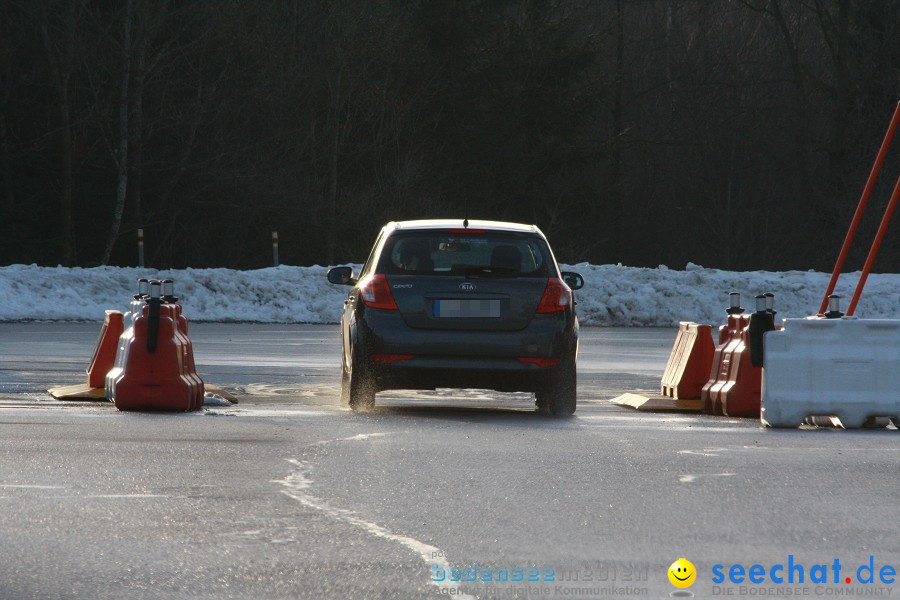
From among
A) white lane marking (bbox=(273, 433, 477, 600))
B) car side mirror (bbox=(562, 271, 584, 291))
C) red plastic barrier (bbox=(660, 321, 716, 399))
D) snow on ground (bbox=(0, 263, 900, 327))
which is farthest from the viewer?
snow on ground (bbox=(0, 263, 900, 327))

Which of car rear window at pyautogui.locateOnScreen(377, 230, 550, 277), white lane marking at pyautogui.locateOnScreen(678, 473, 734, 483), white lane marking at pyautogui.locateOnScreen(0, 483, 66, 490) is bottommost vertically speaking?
white lane marking at pyautogui.locateOnScreen(0, 483, 66, 490)

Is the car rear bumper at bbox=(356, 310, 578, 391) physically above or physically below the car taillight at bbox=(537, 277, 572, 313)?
below

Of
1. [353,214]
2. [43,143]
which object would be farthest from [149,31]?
[353,214]

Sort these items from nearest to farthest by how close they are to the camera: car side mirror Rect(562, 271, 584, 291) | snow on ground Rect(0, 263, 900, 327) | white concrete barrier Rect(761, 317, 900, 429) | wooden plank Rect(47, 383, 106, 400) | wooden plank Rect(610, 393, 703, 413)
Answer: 1. white concrete barrier Rect(761, 317, 900, 429)
2. wooden plank Rect(610, 393, 703, 413)
3. wooden plank Rect(47, 383, 106, 400)
4. car side mirror Rect(562, 271, 584, 291)
5. snow on ground Rect(0, 263, 900, 327)

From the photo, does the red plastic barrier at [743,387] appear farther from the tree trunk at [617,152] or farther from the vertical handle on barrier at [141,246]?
the tree trunk at [617,152]

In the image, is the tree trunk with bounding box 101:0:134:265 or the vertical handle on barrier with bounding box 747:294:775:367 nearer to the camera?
the vertical handle on barrier with bounding box 747:294:775:367

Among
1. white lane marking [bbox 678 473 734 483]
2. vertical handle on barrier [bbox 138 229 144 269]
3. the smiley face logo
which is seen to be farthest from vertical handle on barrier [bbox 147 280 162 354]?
vertical handle on barrier [bbox 138 229 144 269]

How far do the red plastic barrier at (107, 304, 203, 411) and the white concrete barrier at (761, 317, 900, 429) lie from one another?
4.39 metres

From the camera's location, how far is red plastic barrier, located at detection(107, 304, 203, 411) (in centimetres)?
1252

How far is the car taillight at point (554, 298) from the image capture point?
12.6m

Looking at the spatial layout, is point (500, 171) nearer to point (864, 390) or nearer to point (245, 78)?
point (245, 78)

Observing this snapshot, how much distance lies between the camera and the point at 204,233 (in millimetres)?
47031

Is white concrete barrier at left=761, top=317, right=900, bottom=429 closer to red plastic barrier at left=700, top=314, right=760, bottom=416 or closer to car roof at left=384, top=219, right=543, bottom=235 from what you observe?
red plastic barrier at left=700, top=314, right=760, bottom=416

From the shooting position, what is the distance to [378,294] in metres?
12.5
